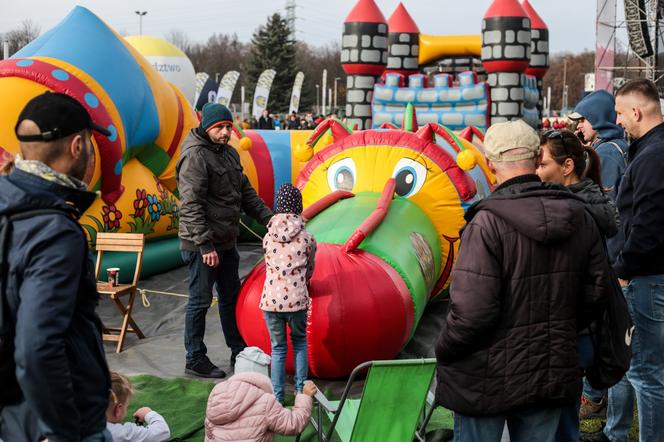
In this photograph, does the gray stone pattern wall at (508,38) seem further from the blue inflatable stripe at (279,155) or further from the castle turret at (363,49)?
the blue inflatable stripe at (279,155)

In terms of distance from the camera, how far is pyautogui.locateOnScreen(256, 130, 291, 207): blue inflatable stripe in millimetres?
9602

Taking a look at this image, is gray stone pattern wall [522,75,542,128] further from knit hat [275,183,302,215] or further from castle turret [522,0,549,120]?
A: knit hat [275,183,302,215]

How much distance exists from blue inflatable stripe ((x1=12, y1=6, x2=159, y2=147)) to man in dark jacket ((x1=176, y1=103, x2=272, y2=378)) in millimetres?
2345

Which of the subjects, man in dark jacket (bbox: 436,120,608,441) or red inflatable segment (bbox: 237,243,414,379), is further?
red inflatable segment (bbox: 237,243,414,379)

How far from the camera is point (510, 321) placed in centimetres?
249

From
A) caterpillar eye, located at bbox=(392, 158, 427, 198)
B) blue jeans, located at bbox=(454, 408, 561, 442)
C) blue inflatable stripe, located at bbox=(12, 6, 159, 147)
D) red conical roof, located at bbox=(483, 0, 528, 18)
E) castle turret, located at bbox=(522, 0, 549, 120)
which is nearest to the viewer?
blue jeans, located at bbox=(454, 408, 561, 442)

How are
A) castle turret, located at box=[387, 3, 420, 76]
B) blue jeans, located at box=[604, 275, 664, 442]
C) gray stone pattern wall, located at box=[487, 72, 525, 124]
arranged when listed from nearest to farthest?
1. blue jeans, located at box=[604, 275, 664, 442]
2. gray stone pattern wall, located at box=[487, 72, 525, 124]
3. castle turret, located at box=[387, 3, 420, 76]

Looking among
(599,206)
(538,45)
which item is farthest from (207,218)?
(538,45)

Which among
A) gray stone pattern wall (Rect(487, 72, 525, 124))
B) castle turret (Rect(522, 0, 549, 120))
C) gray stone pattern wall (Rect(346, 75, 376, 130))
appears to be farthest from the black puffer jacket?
castle turret (Rect(522, 0, 549, 120))

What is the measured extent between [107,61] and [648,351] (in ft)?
17.8

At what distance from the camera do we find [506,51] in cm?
1368

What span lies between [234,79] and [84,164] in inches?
1012

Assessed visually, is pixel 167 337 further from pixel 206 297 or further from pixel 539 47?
pixel 539 47

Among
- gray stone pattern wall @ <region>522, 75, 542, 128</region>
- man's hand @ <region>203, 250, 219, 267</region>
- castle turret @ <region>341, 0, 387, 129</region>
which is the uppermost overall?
castle turret @ <region>341, 0, 387, 129</region>
